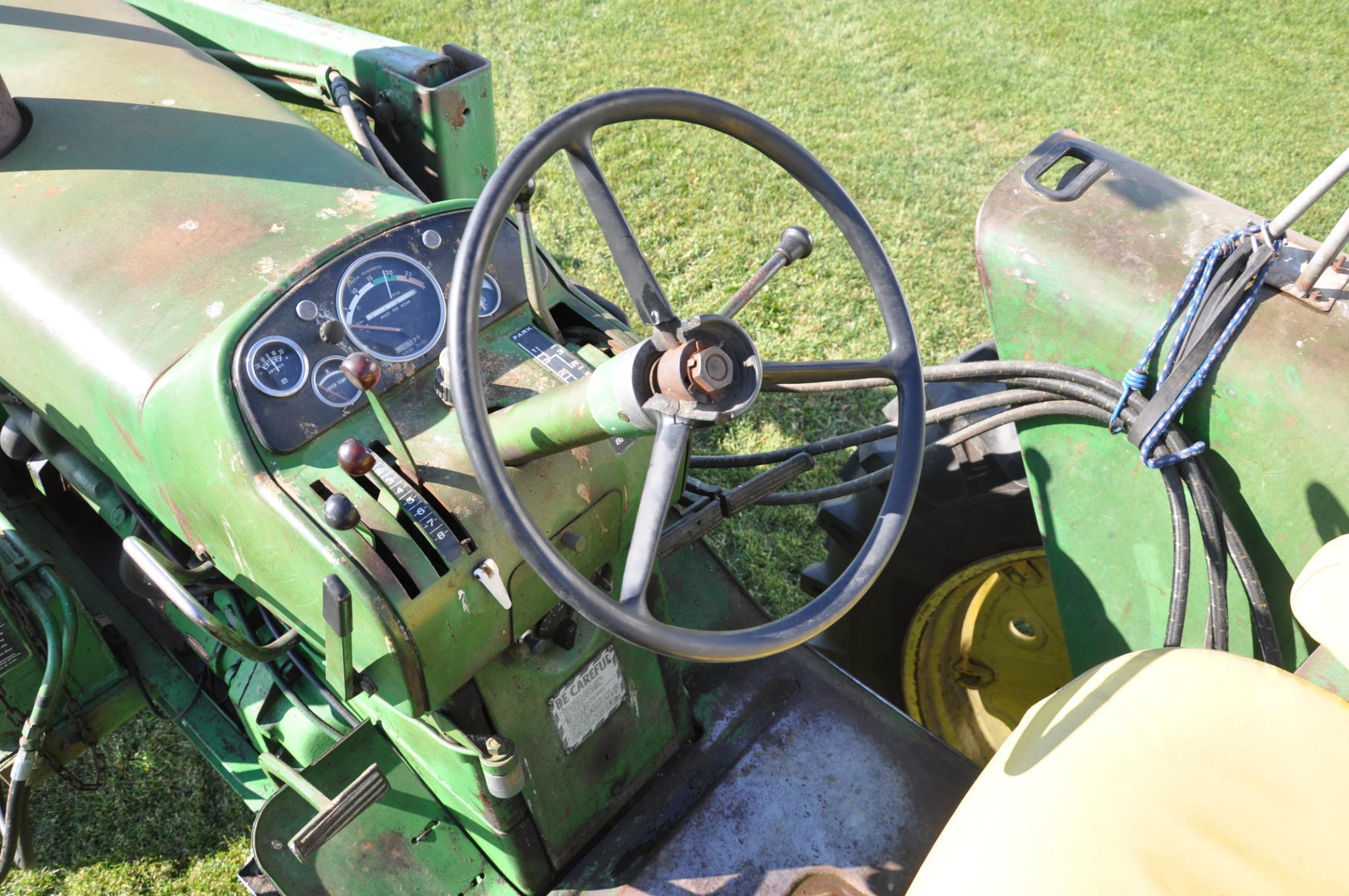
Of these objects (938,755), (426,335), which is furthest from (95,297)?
(938,755)

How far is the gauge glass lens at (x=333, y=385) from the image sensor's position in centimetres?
161

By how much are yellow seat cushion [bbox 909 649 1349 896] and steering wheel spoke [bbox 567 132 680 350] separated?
0.82 m

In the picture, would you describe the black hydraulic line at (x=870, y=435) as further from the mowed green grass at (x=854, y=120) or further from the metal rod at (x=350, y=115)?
the metal rod at (x=350, y=115)

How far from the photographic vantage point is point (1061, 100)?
466cm

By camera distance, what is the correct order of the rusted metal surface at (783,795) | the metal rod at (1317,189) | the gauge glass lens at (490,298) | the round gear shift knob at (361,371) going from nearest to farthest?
the round gear shift knob at (361,371) → the metal rod at (1317,189) → the gauge glass lens at (490,298) → the rusted metal surface at (783,795)

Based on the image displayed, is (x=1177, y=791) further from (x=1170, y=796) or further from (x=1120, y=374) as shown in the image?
(x=1120, y=374)

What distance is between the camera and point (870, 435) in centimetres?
217

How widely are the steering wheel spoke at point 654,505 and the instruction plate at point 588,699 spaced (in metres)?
0.65

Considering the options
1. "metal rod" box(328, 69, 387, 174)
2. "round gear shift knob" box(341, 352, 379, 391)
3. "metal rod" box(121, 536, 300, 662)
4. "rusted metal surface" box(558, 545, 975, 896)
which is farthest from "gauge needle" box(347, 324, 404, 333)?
"rusted metal surface" box(558, 545, 975, 896)

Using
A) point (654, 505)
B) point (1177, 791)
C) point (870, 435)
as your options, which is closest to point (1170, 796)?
point (1177, 791)

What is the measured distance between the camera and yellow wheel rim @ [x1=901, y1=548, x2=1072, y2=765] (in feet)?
7.50

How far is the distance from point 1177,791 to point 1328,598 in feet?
1.11

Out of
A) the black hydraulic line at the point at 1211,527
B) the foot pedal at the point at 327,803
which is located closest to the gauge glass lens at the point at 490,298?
the foot pedal at the point at 327,803

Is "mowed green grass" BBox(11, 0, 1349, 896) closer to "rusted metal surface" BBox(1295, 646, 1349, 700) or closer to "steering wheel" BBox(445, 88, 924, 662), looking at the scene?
"rusted metal surface" BBox(1295, 646, 1349, 700)
